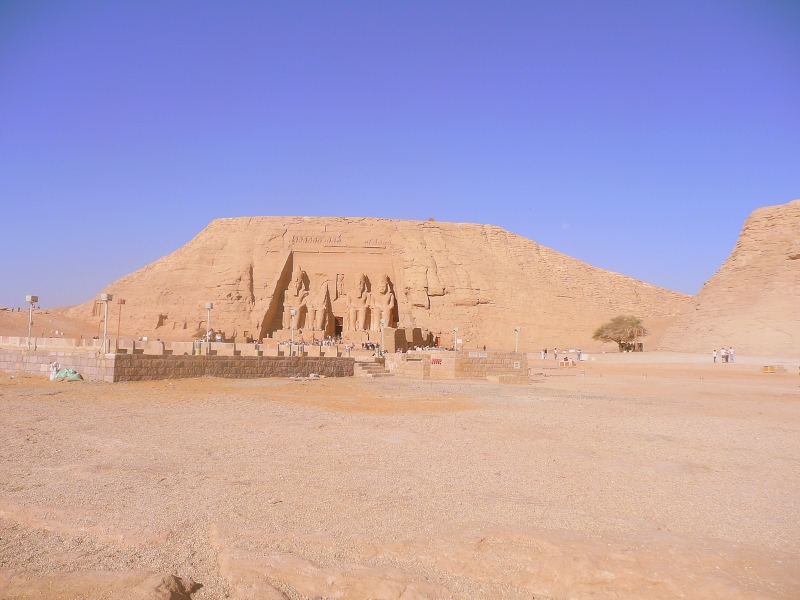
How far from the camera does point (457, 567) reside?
3.37m

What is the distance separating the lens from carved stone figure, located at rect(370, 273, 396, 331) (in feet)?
119

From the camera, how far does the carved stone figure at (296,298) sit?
120 ft

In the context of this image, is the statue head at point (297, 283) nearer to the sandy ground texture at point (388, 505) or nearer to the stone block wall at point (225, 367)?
the stone block wall at point (225, 367)

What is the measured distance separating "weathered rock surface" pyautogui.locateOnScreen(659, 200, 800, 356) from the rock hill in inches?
290

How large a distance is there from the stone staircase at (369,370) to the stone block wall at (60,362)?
24.9 feet

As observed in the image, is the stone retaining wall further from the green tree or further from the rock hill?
the green tree

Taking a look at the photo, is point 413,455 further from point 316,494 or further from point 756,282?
point 756,282

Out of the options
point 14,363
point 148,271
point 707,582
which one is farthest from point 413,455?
point 148,271

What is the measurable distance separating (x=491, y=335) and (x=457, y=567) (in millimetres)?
33505

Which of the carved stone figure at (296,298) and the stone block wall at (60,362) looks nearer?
the stone block wall at (60,362)

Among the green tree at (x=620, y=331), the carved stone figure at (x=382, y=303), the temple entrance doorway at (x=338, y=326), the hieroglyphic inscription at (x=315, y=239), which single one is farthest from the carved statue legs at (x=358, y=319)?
the green tree at (x=620, y=331)

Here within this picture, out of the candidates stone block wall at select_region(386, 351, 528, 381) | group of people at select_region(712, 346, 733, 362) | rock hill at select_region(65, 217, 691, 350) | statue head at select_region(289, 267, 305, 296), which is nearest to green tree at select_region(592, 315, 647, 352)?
rock hill at select_region(65, 217, 691, 350)

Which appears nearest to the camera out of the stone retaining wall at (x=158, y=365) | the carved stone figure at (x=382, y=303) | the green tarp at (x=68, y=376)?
the green tarp at (x=68, y=376)

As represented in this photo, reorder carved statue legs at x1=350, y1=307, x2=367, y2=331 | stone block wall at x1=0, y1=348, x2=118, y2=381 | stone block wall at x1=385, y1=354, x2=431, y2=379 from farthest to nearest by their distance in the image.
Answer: carved statue legs at x1=350, y1=307, x2=367, y2=331 < stone block wall at x1=385, y1=354, x2=431, y2=379 < stone block wall at x1=0, y1=348, x2=118, y2=381
